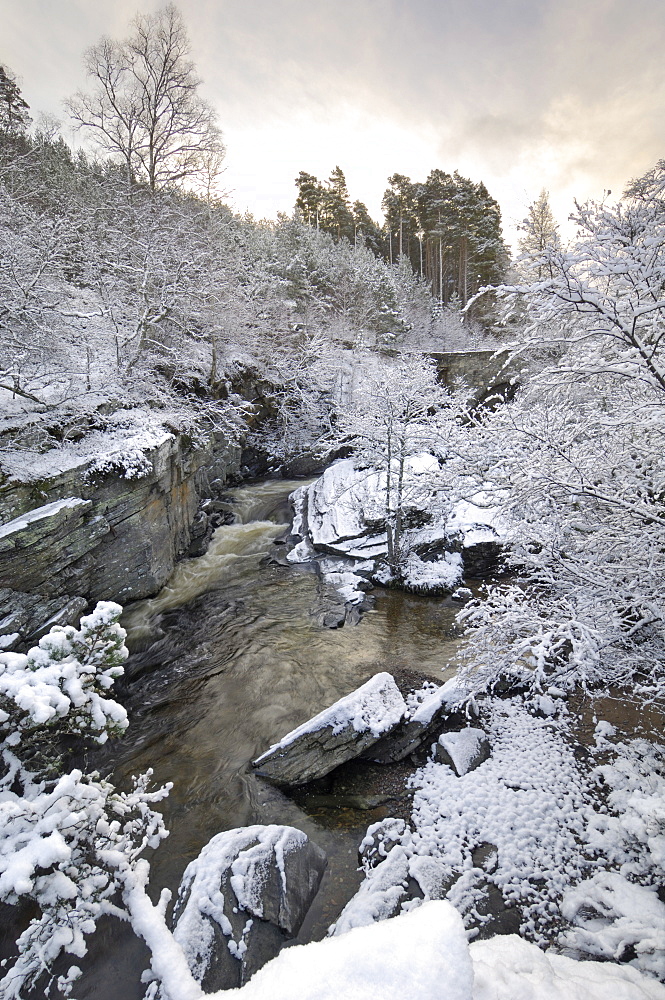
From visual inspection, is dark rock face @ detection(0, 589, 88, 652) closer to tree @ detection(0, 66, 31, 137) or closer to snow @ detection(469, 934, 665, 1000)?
snow @ detection(469, 934, 665, 1000)

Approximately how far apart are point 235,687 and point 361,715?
2.97 meters

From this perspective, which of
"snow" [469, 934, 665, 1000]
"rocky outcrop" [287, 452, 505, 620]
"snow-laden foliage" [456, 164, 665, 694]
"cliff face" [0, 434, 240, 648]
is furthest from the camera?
"rocky outcrop" [287, 452, 505, 620]

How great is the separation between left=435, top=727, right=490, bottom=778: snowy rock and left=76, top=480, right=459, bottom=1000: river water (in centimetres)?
119

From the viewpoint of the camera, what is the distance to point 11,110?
58.2ft

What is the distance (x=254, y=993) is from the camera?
160 centimetres

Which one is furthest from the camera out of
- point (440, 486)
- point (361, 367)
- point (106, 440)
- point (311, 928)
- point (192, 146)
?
point (361, 367)

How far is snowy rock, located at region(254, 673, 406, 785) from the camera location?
573 cm

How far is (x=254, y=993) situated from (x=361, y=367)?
24444 millimetres

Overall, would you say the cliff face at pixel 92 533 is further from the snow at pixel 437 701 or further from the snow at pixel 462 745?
the snow at pixel 462 745

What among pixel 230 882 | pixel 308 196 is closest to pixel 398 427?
pixel 230 882

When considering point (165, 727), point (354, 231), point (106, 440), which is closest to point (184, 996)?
point (165, 727)

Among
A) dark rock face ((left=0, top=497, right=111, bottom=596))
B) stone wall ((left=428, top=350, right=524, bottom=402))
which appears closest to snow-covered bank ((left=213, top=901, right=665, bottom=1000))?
dark rock face ((left=0, top=497, right=111, bottom=596))

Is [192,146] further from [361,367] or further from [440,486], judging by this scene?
[440,486]

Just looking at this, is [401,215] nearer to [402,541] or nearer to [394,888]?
[402,541]
